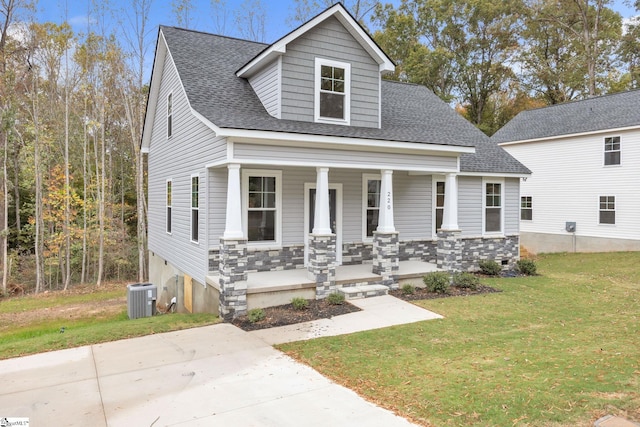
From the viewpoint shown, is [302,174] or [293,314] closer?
[293,314]

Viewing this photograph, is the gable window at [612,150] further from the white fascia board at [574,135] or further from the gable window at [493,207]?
the gable window at [493,207]

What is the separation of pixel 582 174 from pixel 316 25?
14.8 m

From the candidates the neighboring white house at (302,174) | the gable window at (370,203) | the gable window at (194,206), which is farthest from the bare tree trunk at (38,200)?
the gable window at (370,203)

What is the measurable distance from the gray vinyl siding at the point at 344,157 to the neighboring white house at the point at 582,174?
1077 centimetres

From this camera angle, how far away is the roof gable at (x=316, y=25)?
8.71m

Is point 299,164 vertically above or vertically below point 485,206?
above

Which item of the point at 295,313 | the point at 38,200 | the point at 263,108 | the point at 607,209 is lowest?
the point at 295,313

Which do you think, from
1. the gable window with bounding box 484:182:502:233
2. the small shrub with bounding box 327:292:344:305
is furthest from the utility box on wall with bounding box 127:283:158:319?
the gable window with bounding box 484:182:502:233

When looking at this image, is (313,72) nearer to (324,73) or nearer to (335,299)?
(324,73)

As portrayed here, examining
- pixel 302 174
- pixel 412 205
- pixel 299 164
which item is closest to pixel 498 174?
pixel 412 205

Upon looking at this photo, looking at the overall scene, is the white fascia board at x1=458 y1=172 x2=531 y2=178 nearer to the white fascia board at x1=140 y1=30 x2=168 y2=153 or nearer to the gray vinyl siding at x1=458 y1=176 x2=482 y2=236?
the gray vinyl siding at x1=458 y1=176 x2=482 y2=236

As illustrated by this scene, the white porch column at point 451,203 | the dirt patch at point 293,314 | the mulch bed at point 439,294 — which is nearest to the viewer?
the dirt patch at point 293,314

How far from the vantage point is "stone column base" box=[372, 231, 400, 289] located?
9391mm

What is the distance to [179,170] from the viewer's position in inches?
433
